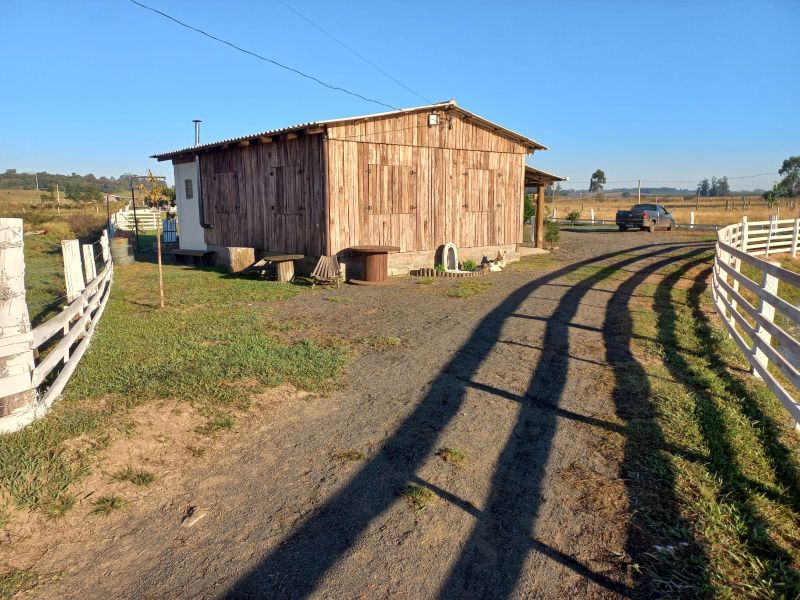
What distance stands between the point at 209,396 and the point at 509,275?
37.5 feet

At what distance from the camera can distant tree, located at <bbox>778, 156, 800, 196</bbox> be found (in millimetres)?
76812

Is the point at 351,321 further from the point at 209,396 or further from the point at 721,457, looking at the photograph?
the point at 721,457

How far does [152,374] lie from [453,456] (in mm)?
3560

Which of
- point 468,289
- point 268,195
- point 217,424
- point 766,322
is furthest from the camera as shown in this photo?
point 268,195

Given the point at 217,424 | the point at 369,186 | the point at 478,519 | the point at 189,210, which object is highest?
the point at 369,186

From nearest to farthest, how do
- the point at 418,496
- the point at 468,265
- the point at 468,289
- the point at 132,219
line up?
the point at 418,496, the point at 468,289, the point at 468,265, the point at 132,219

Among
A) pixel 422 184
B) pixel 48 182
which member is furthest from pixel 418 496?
pixel 48 182

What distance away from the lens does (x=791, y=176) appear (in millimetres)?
83625

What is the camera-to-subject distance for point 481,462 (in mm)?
4258

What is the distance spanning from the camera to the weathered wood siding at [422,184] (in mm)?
13891

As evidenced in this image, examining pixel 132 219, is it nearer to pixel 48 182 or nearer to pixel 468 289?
pixel 468 289

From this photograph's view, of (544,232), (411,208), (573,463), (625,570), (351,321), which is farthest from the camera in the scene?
(544,232)

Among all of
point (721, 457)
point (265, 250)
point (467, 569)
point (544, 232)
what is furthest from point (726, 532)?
point (544, 232)

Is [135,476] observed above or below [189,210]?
below
